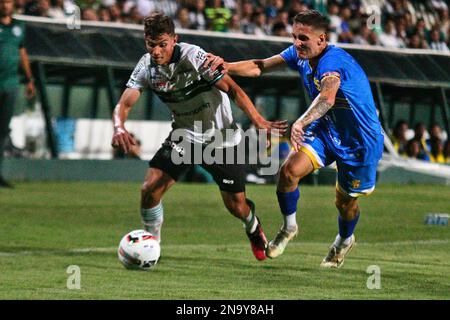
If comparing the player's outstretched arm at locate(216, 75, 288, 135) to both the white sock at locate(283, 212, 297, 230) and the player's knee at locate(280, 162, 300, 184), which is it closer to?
the player's knee at locate(280, 162, 300, 184)

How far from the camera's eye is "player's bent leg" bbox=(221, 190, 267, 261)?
39.3ft

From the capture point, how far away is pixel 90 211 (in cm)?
1753

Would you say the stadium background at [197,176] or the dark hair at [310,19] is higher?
the dark hair at [310,19]

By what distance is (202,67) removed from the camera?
Answer: 1141 centimetres

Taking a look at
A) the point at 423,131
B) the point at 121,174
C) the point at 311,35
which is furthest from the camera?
the point at 423,131

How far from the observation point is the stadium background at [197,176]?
10.7 metres

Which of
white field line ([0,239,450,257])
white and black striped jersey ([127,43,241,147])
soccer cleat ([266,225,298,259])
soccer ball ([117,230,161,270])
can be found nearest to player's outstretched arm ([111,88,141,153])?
white and black striped jersey ([127,43,241,147])

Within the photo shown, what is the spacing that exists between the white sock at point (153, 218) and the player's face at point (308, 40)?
2.09 m

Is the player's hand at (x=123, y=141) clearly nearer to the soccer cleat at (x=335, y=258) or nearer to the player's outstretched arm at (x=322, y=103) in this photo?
the player's outstretched arm at (x=322, y=103)

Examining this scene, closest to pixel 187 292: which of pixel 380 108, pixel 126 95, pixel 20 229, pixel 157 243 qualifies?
pixel 157 243

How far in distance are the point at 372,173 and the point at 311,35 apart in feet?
5.03
